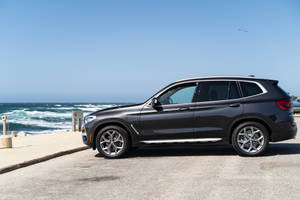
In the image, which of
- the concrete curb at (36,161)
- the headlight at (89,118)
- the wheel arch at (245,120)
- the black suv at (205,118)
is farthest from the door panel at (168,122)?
the concrete curb at (36,161)

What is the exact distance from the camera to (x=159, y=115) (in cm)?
939

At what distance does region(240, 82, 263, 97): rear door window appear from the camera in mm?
9242

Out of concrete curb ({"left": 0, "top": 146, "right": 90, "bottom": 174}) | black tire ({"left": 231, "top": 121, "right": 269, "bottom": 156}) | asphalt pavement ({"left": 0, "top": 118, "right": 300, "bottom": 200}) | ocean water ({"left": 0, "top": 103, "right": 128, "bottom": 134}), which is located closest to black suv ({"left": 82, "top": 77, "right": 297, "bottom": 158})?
black tire ({"left": 231, "top": 121, "right": 269, "bottom": 156})

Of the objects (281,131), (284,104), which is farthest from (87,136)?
(284,104)

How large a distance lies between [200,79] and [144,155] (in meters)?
2.20

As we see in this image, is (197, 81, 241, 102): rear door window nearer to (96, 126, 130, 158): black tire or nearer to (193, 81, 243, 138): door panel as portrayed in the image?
(193, 81, 243, 138): door panel

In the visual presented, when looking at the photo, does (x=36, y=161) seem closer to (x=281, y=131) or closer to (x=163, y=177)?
(x=163, y=177)

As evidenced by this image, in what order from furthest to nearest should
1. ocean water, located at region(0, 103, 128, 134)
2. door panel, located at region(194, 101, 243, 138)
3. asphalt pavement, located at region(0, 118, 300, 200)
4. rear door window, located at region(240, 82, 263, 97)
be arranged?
ocean water, located at region(0, 103, 128, 134) → rear door window, located at region(240, 82, 263, 97) → door panel, located at region(194, 101, 243, 138) → asphalt pavement, located at region(0, 118, 300, 200)

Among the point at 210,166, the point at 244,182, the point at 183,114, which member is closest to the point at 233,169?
the point at 210,166

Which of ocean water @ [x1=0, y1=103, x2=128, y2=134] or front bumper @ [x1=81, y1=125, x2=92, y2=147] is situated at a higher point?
front bumper @ [x1=81, y1=125, x2=92, y2=147]

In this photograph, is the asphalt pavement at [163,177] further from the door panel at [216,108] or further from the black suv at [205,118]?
the door panel at [216,108]

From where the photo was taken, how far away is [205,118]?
9219 mm

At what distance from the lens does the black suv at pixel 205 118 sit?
29.7 feet

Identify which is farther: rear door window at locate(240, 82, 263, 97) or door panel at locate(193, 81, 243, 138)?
rear door window at locate(240, 82, 263, 97)
